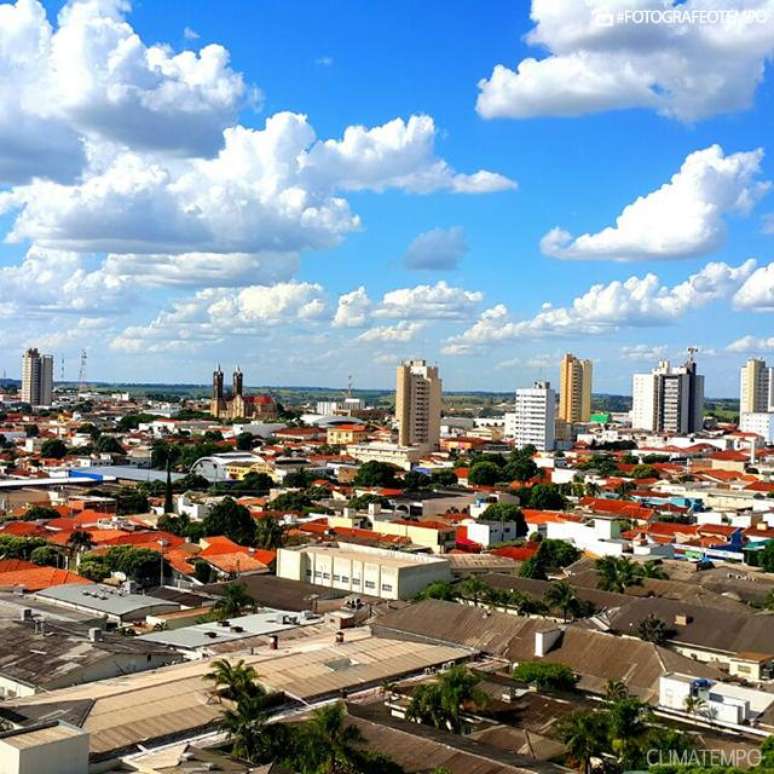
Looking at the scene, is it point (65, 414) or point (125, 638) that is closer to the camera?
point (125, 638)

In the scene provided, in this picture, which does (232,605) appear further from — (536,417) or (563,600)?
(536,417)

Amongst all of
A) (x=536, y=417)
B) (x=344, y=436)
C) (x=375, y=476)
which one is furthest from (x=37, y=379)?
(x=375, y=476)

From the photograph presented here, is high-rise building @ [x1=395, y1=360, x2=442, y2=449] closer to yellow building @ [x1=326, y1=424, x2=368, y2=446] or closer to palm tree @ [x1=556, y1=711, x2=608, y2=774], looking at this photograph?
yellow building @ [x1=326, y1=424, x2=368, y2=446]

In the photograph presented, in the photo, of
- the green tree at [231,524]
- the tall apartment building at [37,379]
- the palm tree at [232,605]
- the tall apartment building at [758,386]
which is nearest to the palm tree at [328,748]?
the palm tree at [232,605]

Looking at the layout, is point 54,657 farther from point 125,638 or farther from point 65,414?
point 65,414

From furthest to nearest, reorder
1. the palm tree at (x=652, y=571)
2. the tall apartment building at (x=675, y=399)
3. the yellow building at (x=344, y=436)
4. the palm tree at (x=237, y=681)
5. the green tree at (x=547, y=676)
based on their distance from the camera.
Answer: the tall apartment building at (x=675, y=399) → the yellow building at (x=344, y=436) → the palm tree at (x=652, y=571) → the green tree at (x=547, y=676) → the palm tree at (x=237, y=681)

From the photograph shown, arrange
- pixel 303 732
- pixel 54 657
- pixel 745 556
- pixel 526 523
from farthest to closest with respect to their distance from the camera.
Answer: pixel 526 523 < pixel 745 556 < pixel 54 657 < pixel 303 732

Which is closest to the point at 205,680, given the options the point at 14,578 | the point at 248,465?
the point at 14,578

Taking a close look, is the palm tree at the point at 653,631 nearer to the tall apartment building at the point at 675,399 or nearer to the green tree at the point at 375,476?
the green tree at the point at 375,476
